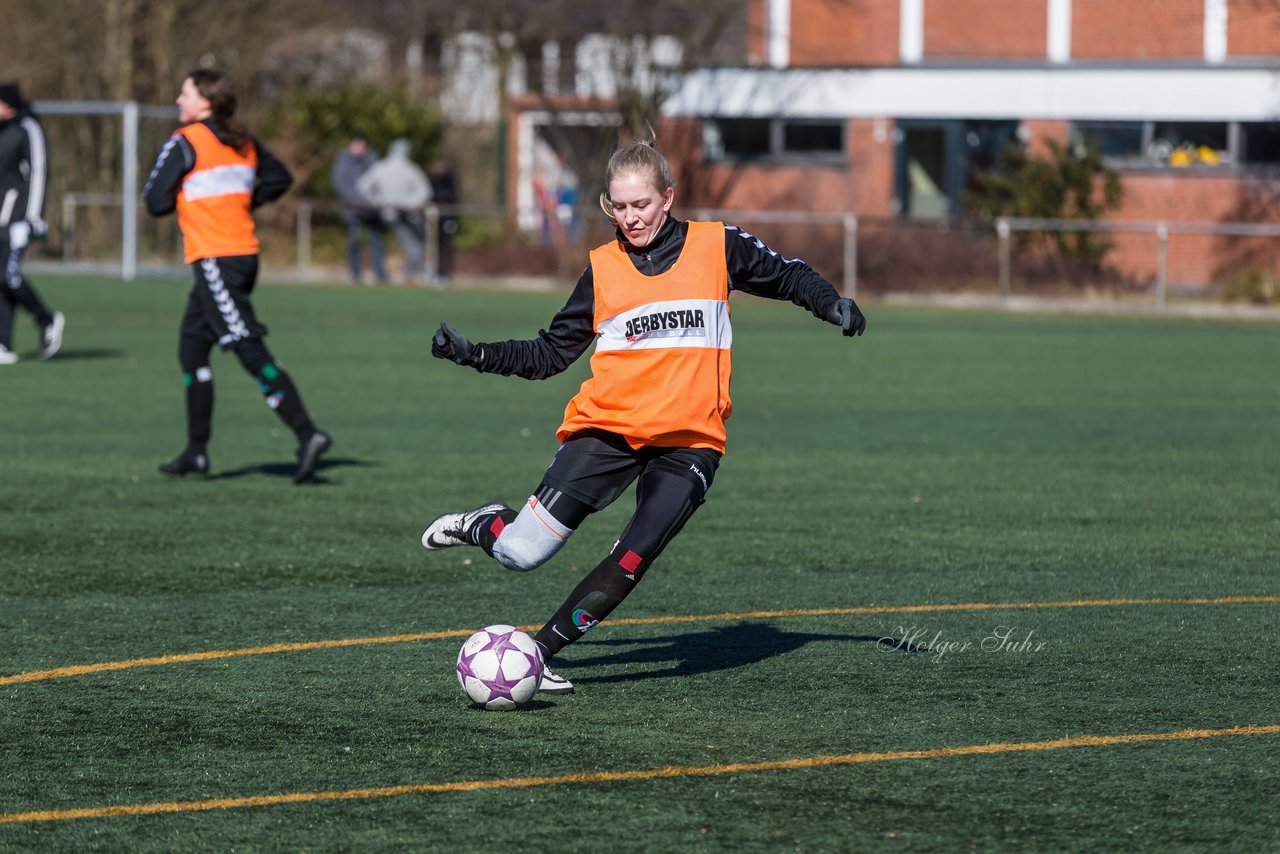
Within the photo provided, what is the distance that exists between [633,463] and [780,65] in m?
32.3

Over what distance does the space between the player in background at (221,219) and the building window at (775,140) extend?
1040 inches

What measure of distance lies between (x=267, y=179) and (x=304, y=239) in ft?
76.1

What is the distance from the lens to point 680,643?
7.36m

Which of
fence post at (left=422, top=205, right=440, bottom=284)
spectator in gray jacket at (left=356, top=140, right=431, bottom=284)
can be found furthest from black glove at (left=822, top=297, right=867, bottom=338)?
fence post at (left=422, top=205, right=440, bottom=284)

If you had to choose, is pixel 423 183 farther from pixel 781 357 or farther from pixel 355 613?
pixel 355 613

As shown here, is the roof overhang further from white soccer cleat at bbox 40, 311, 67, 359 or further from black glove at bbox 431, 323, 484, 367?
black glove at bbox 431, 323, 484, 367

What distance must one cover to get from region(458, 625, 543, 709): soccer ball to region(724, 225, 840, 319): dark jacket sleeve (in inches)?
52.5

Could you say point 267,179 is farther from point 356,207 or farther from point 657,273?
point 356,207

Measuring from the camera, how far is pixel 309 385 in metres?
17.5

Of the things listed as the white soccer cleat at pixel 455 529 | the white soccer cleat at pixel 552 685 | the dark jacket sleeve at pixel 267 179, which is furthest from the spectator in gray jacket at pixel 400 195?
the white soccer cleat at pixel 552 685

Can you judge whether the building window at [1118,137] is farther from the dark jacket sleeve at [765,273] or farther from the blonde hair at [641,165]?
the blonde hair at [641,165]

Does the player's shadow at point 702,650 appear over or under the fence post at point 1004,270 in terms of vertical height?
under

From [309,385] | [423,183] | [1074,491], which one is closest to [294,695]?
[1074,491]

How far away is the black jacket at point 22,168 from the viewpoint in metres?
17.1
